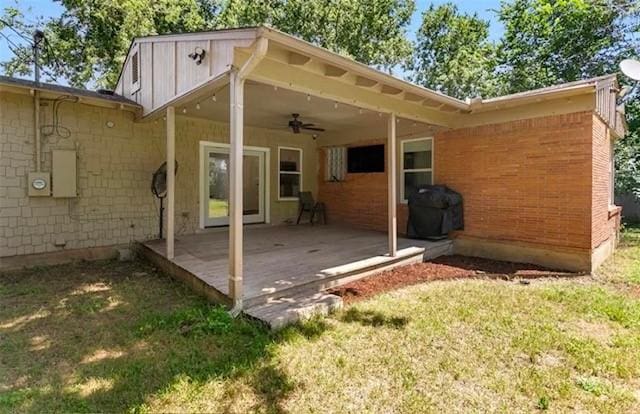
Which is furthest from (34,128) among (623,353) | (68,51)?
(68,51)

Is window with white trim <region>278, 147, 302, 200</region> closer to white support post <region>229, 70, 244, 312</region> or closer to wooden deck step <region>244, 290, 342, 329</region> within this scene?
wooden deck step <region>244, 290, 342, 329</region>

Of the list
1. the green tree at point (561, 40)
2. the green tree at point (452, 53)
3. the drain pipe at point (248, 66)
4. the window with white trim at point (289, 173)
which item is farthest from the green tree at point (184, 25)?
the drain pipe at point (248, 66)

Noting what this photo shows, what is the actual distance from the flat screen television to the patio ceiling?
0.30 metres

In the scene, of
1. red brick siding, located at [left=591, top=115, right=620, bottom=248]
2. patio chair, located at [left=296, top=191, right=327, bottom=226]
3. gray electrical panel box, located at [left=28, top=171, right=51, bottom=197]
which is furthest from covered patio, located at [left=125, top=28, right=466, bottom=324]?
red brick siding, located at [left=591, top=115, right=620, bottom=248]

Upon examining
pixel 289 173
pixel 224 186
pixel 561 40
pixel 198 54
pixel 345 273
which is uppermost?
pixel 561 40

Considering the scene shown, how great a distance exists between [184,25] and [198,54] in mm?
12813

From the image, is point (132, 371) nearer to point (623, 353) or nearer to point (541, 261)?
point (623, 353)

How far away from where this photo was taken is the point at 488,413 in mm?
2289

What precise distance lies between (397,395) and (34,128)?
638cm

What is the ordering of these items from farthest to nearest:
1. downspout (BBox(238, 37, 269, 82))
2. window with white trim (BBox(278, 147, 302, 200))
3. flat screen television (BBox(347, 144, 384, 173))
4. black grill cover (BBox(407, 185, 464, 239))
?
window with white trim (BBox(278, 147, 302, 200)), flat screen television (BBox(347, 144, 384, 173)), black grill cover (BBox(407, 185, 464, 239)), downspout (BBox(238, 37, 269, 82))

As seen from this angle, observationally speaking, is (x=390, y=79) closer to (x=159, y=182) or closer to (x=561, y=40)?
(x=159, y=182)

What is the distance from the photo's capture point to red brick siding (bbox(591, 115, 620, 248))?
5.67 m

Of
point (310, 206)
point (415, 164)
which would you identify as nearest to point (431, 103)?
point (415, 164)

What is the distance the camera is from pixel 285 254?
584 cm
